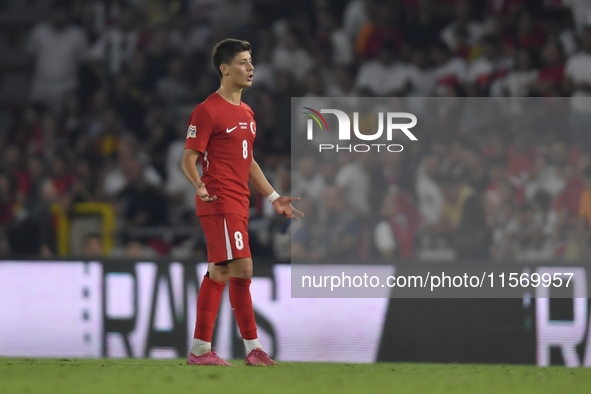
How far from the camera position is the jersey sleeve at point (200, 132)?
493 centimetres

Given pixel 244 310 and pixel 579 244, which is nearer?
pixel 244 310

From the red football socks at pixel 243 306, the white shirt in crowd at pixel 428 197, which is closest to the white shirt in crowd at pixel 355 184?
the white shirt in crowd at pixel 428 197

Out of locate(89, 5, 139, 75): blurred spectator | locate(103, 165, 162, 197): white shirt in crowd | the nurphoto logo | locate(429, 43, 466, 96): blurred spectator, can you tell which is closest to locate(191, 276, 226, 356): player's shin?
the nurphoto logo

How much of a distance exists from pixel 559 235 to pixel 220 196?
3.47 meters

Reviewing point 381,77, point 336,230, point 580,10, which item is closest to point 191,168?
point 336,230

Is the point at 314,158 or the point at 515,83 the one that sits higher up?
the point at 515,83

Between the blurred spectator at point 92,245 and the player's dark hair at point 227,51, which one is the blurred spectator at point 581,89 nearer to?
the player's dark hair at point 227,51

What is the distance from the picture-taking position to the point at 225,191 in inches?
195

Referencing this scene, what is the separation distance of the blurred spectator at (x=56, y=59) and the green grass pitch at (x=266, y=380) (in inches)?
288

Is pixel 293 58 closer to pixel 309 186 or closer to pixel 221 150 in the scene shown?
pixel 309 186

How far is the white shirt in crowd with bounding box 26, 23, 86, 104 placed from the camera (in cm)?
1192

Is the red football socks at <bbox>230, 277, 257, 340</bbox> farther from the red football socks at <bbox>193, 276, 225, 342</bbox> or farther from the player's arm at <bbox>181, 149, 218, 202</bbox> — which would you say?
the player's arm at <bbox>181, 149, 218, 202</bbox>

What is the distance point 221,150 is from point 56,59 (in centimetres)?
767

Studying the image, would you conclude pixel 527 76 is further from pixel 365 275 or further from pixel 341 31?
pixel 365 275
